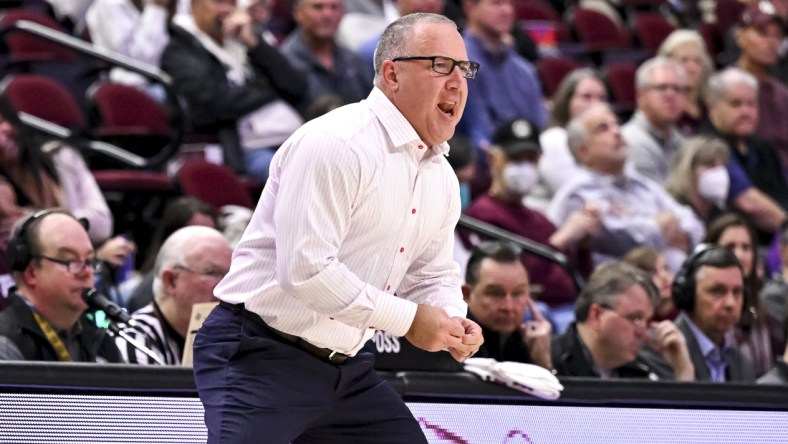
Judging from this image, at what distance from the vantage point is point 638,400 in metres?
4.32

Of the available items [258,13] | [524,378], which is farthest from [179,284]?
[258,13]

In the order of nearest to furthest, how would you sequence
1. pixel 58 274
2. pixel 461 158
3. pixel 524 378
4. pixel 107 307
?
pixel 524 378 → pixel 107 307 → pixel 58 274 → pixel 461 158

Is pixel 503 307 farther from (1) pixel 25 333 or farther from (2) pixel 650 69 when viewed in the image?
(2) pixel 650 69

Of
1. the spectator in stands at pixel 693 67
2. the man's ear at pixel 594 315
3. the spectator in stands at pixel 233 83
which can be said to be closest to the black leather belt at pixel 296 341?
the man's ear at pixel 594 315

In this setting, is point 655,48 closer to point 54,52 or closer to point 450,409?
point 54,52

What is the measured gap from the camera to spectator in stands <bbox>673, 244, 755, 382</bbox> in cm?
585

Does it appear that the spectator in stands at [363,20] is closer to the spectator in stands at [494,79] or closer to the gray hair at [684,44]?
the spectator in stands at [494,79]

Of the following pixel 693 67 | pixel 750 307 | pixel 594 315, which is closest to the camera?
pixel 594 315

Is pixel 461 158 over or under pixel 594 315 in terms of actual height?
over

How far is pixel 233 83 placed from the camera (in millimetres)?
7676

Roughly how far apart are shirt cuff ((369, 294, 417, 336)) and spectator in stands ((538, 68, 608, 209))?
4521 mm

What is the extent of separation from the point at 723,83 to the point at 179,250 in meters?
4.86

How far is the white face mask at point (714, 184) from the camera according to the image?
7867mm

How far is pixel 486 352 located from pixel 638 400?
110 cm
